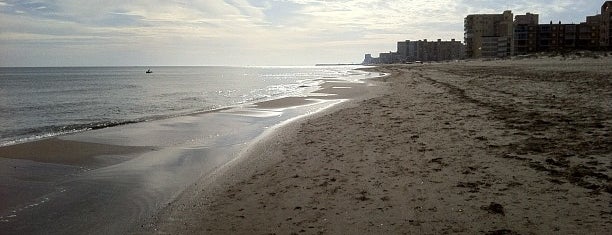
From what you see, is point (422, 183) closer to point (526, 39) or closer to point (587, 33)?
point (526, 39)

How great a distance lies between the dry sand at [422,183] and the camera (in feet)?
15.1

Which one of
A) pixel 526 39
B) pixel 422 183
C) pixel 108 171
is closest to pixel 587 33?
pixel 526 39

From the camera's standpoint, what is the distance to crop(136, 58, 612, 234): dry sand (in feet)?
15.1

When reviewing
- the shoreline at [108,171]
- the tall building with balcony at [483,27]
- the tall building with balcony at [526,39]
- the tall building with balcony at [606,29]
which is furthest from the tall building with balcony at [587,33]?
the shoreline at [108,171]

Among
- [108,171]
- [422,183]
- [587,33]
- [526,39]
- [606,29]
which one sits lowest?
[108,171]

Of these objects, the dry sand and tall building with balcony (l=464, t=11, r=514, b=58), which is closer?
the dry sand

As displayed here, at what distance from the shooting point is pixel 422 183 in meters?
6.00

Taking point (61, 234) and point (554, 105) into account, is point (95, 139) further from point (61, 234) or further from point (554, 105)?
point (554, 105)

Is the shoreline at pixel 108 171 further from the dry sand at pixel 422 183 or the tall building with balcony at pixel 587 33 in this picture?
the tall building with balcony at pixel 587 33

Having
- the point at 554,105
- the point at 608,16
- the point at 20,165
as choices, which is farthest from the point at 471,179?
the point at 608,16

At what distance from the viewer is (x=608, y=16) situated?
292ft

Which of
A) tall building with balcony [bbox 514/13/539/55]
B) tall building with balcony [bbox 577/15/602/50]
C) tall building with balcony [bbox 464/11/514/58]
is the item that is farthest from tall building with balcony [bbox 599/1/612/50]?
tall building with balcony [bbox 464/11/514/58]

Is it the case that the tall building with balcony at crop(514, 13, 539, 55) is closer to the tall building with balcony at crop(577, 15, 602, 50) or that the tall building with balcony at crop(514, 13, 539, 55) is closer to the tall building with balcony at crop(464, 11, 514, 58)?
the tall building with balcony at crop(577, 15, 602, 50)

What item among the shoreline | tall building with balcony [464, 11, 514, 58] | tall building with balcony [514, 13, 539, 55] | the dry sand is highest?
tall building with balcony [464, 11, 514, 58]
